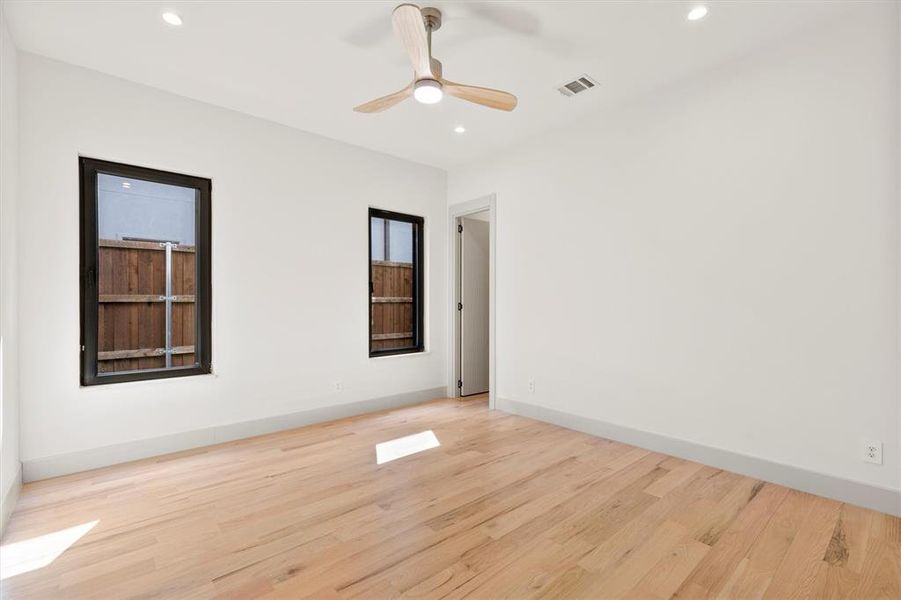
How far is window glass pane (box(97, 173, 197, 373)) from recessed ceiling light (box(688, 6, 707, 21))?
3737 millimetres

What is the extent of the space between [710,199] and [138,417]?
447 centimetres

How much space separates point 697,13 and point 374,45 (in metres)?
1.92

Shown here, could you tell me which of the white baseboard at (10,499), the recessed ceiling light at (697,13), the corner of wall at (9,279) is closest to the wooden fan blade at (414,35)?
the recessed ceiling light at (697,13)

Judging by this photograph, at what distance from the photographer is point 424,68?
2.37 m

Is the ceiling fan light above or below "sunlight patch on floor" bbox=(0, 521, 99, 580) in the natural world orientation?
above

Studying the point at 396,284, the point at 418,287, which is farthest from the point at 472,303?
the point at 396,284

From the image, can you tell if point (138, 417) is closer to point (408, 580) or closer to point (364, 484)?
point (364, 484)

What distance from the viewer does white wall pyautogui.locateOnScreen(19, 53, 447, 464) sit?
112 inches

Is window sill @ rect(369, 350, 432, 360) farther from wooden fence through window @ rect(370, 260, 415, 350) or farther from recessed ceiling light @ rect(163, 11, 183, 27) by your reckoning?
recessed ceiling light @ rect(163, 11, 183, 27)

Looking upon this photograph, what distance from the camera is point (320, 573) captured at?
185 cm

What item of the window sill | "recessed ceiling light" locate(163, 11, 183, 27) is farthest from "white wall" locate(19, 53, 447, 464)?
"recessed ceiling light" locate(163, 11, 183, 27)

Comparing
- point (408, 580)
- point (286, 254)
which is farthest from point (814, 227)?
point (286, 254)

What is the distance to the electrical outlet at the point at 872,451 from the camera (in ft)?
7.87

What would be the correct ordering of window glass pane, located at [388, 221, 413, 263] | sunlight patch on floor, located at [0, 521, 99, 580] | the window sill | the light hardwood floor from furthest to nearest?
window glass pane, located at [388, 221, 413, 263]
the window sill
sunlight patch on floor, located at [0, 521, 99, 580]
the light hardwood floor
